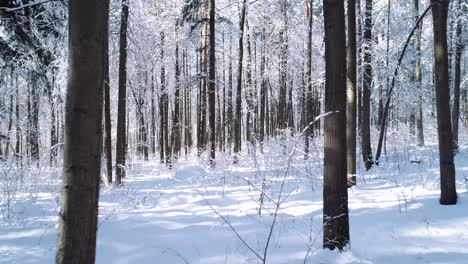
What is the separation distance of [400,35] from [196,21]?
11.9 meters

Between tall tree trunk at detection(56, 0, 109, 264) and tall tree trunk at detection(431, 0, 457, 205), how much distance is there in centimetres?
486

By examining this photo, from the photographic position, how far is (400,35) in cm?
1897

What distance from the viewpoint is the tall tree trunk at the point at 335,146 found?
354cm

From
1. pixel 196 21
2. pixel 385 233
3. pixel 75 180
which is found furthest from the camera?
pixel 196 21

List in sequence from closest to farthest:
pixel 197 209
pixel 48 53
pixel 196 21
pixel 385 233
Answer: pixel 385 233 → pixel 197 209 → pixel 48 53 → pixel 196 21

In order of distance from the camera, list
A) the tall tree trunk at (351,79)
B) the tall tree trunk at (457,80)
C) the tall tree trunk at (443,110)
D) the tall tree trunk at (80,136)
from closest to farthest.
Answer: the tall tree trunk at (80,136) < the tall tree trunk at (443,110) < the tall tree trunk at (351,79) < the tall tree trunk at (457,80)

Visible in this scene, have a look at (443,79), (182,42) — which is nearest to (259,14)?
(182,42)

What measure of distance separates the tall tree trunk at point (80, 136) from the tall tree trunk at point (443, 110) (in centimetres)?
486

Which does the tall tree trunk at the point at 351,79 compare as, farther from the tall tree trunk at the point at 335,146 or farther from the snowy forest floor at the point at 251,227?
the tall tree trunk at the point at 335,146

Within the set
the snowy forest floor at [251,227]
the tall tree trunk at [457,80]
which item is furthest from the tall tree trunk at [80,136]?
the tall tree trunk at [457,80]

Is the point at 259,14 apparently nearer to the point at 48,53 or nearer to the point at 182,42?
the point at 182,42

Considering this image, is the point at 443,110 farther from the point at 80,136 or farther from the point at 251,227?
the point at 80,136

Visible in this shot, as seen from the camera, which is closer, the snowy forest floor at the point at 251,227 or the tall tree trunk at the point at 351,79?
the snowy forest floor at the point at 251,227

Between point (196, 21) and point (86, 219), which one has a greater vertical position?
point (196, 21)
